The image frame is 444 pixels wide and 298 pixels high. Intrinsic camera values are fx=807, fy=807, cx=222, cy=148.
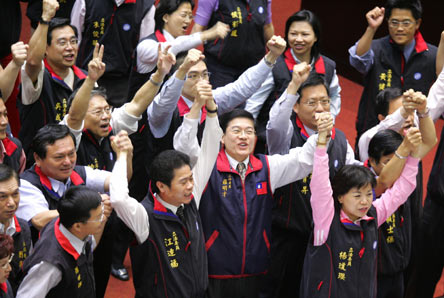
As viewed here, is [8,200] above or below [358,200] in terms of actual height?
above

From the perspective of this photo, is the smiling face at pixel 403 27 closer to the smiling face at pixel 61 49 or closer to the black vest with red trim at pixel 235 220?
the black vest with red trim at pixel 235 220

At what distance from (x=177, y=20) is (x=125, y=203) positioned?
1.76 m

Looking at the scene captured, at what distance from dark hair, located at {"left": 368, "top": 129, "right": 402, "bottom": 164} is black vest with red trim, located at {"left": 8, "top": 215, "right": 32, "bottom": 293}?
5.52ft

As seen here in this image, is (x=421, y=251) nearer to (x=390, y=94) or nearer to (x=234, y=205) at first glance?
(x=390, y=94)

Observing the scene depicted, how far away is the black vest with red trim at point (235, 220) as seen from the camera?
11.8 feet

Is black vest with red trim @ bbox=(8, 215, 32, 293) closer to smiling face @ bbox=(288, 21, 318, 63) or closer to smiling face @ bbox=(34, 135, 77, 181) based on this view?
smiling face @ bbox=(34, 135, 77, 181)

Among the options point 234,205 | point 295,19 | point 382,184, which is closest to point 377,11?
point 295,19

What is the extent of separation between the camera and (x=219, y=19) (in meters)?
4.93

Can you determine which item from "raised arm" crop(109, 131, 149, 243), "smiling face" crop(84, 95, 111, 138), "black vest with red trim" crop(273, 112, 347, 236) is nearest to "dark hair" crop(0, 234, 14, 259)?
"raised arm" crop(109, 131, 149, 243)

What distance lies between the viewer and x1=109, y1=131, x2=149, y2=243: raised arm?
3178 millimetres

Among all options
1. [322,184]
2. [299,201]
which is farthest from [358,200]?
[299,201]

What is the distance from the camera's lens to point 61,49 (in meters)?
4.11

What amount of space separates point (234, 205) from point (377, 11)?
1.70 meters

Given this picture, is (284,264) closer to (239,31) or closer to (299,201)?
(299,201)
